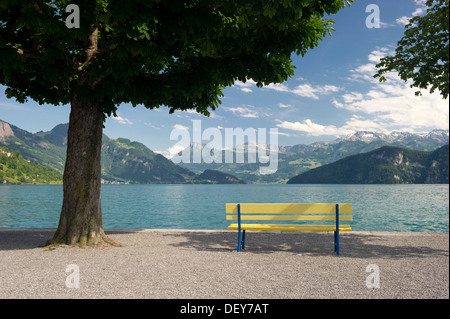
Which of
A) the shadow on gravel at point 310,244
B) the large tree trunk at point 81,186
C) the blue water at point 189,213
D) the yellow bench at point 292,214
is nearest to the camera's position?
the shadow on gravel at point 310,244

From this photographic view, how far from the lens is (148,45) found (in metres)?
8.67

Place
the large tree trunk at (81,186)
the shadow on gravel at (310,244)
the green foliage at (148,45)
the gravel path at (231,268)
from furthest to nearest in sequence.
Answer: the large tree trunk at (81,186)
the shadow on gravel at (310,244)
the green foliage at (148,45)
the gravel path at (231,268)

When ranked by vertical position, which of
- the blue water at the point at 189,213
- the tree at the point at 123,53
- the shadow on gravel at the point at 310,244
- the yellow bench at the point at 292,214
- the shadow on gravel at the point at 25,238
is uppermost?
the tree at the point at 123,53

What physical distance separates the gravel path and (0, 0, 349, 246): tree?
1984 millimetres

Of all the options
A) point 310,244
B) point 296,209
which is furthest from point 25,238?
point 310,244

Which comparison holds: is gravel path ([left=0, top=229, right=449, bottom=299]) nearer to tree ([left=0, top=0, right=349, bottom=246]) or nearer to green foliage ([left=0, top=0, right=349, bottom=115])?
tree ([left=0, top=0, right=349, bottom=246])

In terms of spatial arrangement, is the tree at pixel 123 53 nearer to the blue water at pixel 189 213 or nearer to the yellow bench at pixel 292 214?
the yellow bench at pixel 292 214

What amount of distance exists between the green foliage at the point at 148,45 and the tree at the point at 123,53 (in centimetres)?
3

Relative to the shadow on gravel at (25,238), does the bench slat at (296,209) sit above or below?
above

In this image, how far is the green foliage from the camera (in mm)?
8031

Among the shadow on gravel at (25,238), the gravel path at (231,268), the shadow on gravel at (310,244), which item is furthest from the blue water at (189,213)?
the gravel path at (231,268)

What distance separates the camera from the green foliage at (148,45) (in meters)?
8.03

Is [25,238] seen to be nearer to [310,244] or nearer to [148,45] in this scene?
[148,45]
